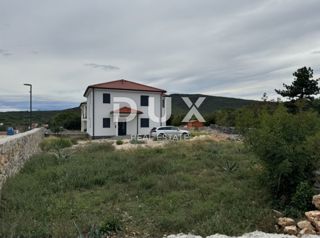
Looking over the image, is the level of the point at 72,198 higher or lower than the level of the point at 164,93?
lower

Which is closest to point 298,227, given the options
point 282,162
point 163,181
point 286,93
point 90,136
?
point 282,162

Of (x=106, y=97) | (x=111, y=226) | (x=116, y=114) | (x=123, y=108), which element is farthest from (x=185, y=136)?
(x=111, y=226)

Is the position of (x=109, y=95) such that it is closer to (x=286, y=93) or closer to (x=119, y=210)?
(x=286, y=93)

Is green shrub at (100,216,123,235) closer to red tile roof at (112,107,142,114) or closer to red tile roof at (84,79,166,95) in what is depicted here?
red tile roof at (84,79,166,95)

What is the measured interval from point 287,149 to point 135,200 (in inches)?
144

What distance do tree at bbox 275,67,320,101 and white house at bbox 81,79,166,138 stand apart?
47.2 feet

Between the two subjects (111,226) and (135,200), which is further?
(135,200)

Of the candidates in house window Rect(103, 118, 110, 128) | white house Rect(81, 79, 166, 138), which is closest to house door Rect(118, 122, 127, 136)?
white house Rect(81, 79, 166, 138)

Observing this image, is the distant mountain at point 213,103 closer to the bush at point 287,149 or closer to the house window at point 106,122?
the house window at point 106,122

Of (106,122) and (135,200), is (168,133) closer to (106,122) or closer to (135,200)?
(106,122)

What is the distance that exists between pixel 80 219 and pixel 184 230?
196cm

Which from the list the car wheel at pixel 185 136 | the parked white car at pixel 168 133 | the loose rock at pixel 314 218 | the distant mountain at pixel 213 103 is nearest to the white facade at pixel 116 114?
the parked white car at pixel 168 133

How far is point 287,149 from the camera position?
697cm

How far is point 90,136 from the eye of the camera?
3616 centimetres
